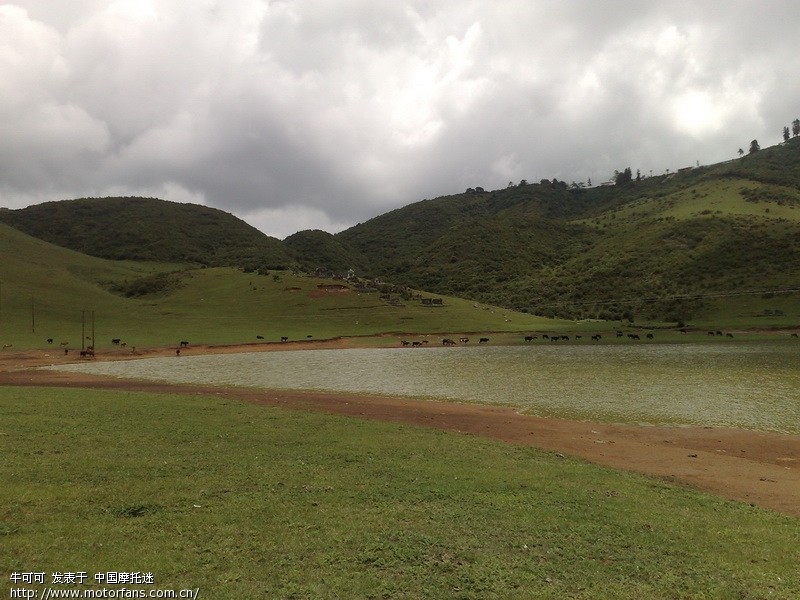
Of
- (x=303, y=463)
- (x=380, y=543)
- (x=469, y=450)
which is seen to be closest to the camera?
(x=380, y=543)

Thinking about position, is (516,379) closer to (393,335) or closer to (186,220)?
(393,335)

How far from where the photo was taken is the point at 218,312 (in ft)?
264

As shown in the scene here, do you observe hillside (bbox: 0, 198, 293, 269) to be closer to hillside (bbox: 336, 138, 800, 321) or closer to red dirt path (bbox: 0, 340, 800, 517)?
hillside (bbox: 336, 138, 800, 321)

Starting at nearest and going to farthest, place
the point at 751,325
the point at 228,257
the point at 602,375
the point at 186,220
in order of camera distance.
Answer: the point at 602,375 → the point at 751,325 → the point at 228,257 → the point at 186,220

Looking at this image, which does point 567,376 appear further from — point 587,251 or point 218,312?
point 587,251

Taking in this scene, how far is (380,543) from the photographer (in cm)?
712

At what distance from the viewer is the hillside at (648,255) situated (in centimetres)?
8325

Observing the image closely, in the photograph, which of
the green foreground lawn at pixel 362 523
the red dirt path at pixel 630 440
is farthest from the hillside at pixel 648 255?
the green foreground lawn at pixel 362 523

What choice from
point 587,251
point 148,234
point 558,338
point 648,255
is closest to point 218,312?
point 558,338

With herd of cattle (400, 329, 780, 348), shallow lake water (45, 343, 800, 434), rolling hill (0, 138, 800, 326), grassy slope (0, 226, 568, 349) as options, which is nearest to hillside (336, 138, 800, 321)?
rolling hill (0, 138, 800, 326)

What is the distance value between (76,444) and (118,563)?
6800 millimetres

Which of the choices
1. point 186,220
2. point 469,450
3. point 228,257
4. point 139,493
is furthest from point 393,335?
point 186,220

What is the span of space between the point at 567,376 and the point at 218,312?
207 ft

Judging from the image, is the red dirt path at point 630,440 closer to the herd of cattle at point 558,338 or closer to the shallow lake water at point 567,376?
the shallow lake water at point 567,376
